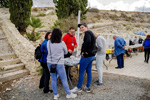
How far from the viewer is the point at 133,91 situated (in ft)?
13.5

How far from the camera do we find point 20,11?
10773mm

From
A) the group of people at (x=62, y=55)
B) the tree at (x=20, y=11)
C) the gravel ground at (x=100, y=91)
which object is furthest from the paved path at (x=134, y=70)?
the tree at (x=20, y=11)

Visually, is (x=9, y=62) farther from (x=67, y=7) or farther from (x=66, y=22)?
(x=67, y=7)

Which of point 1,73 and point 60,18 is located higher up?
point 60,18

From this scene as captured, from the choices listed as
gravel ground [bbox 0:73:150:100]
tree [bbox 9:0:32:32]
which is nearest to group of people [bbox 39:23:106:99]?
gravel ground [bbox 0:73:150:100]

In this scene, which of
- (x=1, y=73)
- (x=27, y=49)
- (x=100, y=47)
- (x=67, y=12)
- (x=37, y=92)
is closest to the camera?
(x=37, y=92)

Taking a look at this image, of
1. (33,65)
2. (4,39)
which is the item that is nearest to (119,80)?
(33,65)

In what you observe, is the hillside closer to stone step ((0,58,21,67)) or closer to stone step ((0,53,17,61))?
stone step ((0,53,17,61))

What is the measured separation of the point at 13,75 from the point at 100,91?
309cm

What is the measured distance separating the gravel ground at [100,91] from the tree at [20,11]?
729 cm

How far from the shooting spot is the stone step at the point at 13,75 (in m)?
4.65

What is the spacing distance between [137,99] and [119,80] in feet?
4.48

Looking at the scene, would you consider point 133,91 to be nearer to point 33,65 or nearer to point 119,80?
point 119,80

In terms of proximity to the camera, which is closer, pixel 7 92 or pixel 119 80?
pixel 7 92
